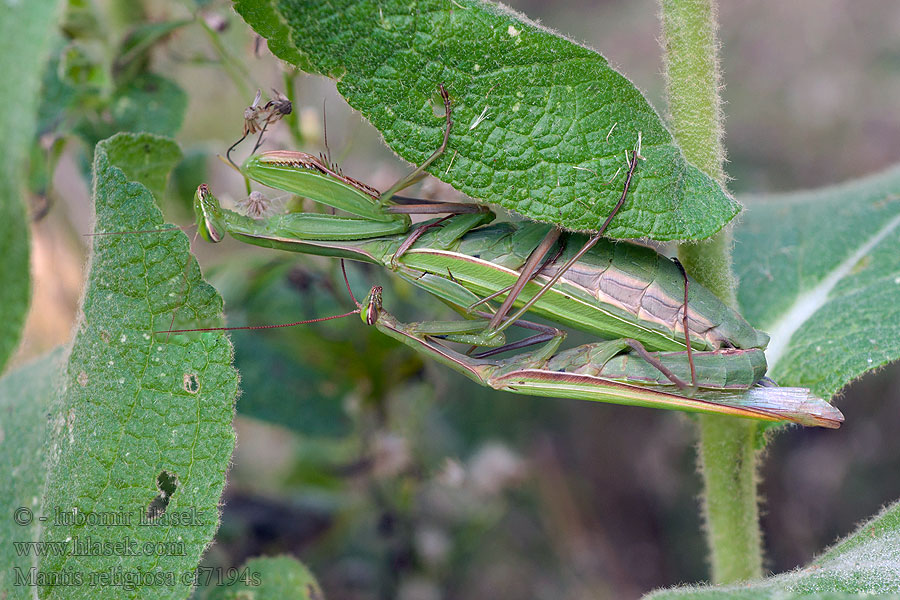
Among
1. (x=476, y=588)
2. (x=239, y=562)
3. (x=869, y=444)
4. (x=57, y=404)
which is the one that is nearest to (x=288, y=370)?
(x=239, y=562)

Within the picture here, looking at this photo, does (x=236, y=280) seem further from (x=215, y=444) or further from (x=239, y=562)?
(x=215, y=444)

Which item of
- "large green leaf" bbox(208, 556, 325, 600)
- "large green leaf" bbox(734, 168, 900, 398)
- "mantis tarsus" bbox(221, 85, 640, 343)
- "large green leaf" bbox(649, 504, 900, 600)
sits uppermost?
"large green leaf" bbox(734, 168, 900, 398)

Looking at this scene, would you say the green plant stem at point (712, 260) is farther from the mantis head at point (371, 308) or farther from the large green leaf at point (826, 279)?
the mantis head at point (371, 308)

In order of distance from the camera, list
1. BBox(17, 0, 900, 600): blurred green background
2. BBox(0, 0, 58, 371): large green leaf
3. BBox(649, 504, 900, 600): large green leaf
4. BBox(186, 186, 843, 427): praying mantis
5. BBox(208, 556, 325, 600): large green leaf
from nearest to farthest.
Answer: BBox(649, 504, 900, 600): large green leaf, BBox(0, 0, 58, 371): large green leaf, BBox(186, 186, 843, 427): praying mantis, BBox(208, 556, 325, 600): large green leaf, BBox(17, 0, 900, 600): blurred green background

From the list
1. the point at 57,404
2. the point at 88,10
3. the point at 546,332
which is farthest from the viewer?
the point at 88,10

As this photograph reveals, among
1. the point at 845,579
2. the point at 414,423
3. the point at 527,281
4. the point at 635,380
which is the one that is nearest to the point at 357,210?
the point at 527,281

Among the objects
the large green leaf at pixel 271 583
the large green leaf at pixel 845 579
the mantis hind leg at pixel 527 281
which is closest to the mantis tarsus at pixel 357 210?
the mantis hind leg at pixel 527 281

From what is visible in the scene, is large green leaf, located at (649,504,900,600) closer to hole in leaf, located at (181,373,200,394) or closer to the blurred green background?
hole in leaf, located at (181,373,200,394)

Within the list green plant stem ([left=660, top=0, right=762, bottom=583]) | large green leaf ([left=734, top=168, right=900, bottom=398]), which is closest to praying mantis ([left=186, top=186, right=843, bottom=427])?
green plant stem ([left=660, top=0, right=762, bottom=583])
